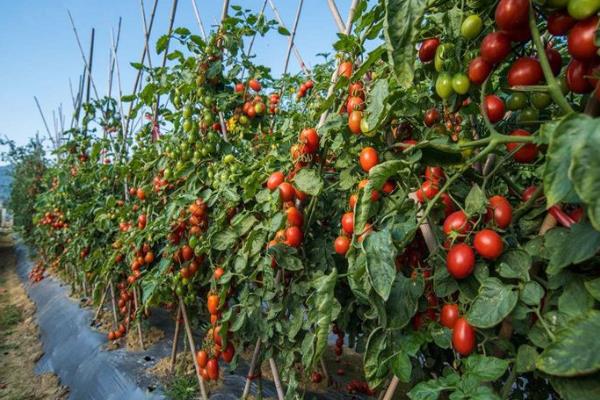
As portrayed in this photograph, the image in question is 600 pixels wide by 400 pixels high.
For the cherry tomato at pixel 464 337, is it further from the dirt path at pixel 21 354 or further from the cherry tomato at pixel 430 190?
the dirt path at pixel 21 354

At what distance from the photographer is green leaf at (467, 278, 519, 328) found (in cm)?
58

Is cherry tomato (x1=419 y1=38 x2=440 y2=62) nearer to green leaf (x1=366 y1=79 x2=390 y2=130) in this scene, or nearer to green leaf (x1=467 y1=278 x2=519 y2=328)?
green leaf (x1=366 y1=79 x2=390 y2=130)

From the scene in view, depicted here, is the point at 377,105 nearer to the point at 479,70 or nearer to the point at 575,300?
the point at 479,70

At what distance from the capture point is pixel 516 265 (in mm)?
623

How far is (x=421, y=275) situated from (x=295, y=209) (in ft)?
1.39

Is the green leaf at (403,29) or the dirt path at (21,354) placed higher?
the green leaf at (403,29)

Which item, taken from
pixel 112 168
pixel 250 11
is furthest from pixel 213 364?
pixel 112 168

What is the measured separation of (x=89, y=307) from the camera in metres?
3.51

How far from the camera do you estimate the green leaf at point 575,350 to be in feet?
1.46

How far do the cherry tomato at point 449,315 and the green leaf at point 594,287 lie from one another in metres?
0.24

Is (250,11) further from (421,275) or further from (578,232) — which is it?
(578,232)

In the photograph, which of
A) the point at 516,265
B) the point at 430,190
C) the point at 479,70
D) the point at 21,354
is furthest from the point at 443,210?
the point at 21,354

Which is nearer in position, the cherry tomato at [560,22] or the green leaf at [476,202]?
the cherry tomato at [560,22]

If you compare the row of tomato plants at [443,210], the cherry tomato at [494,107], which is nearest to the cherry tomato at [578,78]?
the row of tomato plants at [443,210]
